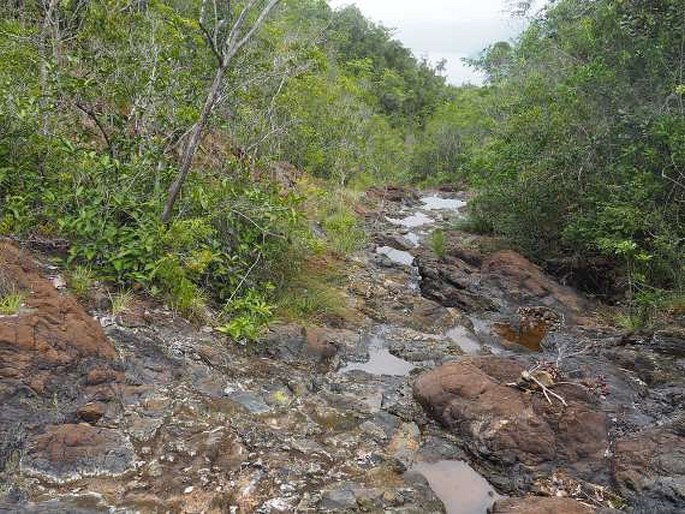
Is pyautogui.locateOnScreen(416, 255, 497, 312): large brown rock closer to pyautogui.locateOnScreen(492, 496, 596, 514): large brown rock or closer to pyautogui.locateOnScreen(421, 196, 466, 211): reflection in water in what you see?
pyautogui.locateOnScreen(492, 496, 596, 514): large brown rock

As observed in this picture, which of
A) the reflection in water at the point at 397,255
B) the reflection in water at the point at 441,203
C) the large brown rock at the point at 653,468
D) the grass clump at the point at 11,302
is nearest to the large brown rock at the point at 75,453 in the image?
the grass clump at the point at 11,302

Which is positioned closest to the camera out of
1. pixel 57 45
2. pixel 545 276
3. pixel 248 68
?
pixel 57 45

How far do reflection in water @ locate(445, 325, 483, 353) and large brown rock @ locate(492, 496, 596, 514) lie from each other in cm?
398

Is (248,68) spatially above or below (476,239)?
above

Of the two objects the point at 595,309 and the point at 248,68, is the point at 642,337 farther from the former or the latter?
the point at 248,68

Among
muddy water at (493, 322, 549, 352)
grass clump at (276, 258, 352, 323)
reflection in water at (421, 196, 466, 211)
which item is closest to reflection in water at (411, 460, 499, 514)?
grass clump at (276, 258, 352, 323)

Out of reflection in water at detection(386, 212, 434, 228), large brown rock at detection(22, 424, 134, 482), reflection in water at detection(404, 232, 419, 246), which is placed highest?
reflection in water at detection(386, 212, 434, 228)

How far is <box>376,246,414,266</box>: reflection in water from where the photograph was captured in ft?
45.7

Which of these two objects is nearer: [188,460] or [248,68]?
[188,460]

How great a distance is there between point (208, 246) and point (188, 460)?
10.5 feet

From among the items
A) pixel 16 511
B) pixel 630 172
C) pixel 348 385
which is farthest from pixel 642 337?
pixel 16 511

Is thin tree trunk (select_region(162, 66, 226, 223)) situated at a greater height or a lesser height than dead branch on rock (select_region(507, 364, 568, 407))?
greater

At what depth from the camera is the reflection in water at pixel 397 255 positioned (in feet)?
45.7

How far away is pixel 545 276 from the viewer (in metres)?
12.1
